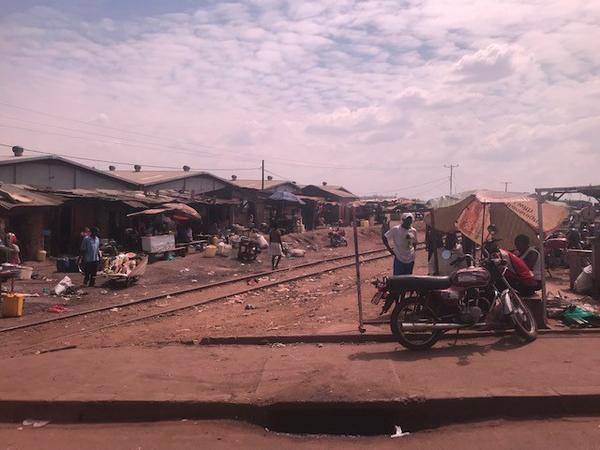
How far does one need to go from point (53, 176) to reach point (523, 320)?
25.9m

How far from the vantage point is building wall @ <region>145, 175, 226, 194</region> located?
1475 inches

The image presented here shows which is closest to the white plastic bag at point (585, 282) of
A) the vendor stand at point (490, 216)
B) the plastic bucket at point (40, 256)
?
the vendor stand at point (490, 216)

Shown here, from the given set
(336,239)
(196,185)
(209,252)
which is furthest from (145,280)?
(196,185)

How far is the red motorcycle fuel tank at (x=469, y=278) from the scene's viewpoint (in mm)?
7320

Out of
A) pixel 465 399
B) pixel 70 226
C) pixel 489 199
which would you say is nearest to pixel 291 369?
pixel 465 399

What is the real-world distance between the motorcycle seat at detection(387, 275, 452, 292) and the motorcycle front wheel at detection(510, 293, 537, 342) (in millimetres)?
986

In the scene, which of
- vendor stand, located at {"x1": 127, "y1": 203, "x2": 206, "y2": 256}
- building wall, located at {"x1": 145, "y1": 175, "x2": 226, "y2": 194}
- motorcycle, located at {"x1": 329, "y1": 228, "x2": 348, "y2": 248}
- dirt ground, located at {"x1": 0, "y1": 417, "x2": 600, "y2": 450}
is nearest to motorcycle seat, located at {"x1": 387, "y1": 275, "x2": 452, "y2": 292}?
dirt ground, located at {"x1": 0, "y1": 417, "x2": 600, "y2": 450}

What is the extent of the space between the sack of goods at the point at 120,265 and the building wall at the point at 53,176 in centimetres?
930

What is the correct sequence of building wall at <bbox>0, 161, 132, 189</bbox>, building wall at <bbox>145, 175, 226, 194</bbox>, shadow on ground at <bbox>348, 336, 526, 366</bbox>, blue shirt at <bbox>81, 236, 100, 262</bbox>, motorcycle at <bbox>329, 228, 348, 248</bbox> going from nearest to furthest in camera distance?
1. shadow on ground at <bbox>348, 336, 526, 366</bbox>
2. blue shirt at <bbox>81, 236, 100, 262</bbox>
3. building wall at <bbox>0, 161, 132, 189</bbox>
4. motorcycle at <bbox>329, 228, 348, 248</bbox>
5. building wall at <bbox>145, 175, 226, 194</bbox>

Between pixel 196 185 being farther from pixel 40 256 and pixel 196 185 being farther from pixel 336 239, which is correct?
pixel 40 256

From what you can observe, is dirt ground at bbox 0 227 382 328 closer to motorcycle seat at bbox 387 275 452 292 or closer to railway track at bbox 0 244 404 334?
railway track at bbox 0 244 404 334

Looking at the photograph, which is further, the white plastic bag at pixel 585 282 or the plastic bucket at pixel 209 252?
the plastic bucket at pixel 209 252

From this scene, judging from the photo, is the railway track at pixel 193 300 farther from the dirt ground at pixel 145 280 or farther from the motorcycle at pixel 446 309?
the motorcycle at pixel 446 309

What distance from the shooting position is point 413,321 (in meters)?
7.12
